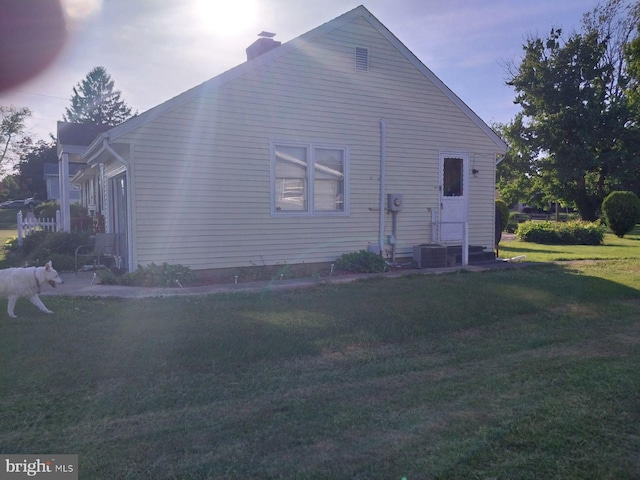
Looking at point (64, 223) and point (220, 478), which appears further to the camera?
point (64, 223)

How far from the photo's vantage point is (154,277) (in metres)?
8.65

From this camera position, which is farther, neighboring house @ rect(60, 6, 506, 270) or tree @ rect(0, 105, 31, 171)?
tree @ rect(0, 105, 31, 171)

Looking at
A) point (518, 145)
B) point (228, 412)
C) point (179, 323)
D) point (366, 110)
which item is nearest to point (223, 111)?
point (366, 110)

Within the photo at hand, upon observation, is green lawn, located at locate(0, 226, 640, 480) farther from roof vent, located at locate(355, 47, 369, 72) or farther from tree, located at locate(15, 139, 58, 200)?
tree, located at locate(15, 139, 58, 200)

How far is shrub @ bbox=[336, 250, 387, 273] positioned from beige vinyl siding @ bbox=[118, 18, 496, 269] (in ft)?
1.36

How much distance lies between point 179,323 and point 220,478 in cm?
328

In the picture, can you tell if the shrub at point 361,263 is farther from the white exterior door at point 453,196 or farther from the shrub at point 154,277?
the shrub at point 154,277

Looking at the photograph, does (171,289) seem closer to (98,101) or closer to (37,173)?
(37,173)

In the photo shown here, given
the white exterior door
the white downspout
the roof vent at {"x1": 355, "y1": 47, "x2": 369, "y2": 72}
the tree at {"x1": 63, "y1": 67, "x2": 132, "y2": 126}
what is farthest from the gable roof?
the tree at {"x1": 63, "y1": 67, "x2": 132, "y2": 126}

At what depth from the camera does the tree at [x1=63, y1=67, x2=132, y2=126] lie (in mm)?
66438

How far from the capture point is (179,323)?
19.7 feet

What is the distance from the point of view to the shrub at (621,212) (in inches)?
894

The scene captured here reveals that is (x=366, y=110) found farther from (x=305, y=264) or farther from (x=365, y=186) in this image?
(x=305, y=264)

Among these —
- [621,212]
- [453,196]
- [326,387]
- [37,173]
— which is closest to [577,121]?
[621,212]
